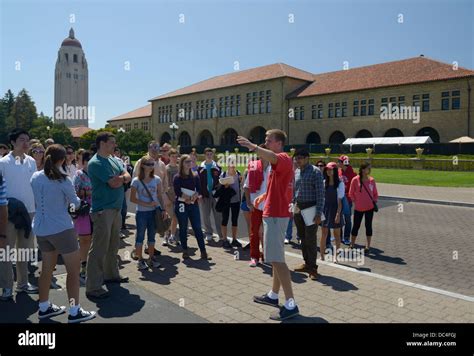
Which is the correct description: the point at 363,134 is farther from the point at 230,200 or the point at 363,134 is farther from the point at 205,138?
the point at 230,200

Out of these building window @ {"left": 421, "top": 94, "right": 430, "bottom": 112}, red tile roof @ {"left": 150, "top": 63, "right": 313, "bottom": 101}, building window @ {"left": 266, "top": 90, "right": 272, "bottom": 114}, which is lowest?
building window @ {"left": 421, "top": 94, "right": 430, "bottom": 112}

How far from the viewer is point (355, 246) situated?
8.31 m

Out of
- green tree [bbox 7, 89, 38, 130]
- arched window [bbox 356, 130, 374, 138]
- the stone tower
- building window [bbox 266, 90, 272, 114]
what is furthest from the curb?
the stone tower

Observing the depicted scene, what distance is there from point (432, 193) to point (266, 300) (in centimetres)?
1554

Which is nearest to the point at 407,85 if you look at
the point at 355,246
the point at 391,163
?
the point at 391,163

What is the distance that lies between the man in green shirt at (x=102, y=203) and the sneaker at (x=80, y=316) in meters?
0.67

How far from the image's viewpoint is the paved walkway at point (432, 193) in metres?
16.0

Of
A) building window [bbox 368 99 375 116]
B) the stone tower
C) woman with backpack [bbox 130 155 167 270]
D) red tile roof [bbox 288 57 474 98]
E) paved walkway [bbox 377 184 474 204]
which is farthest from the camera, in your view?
the stone tower

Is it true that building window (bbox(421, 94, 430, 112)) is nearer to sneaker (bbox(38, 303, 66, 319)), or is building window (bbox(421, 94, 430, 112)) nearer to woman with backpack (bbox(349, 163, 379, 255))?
woman with backpack (bbox(349, 163, 379, 255))

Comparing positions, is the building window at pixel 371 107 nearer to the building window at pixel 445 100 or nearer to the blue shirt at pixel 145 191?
the building window at pixel 445 100

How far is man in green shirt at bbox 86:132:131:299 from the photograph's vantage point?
5141mm

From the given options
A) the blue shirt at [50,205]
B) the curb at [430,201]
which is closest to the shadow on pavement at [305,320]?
the blue shirt at [50,205]

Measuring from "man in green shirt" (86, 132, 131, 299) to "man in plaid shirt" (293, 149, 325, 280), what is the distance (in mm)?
2719
